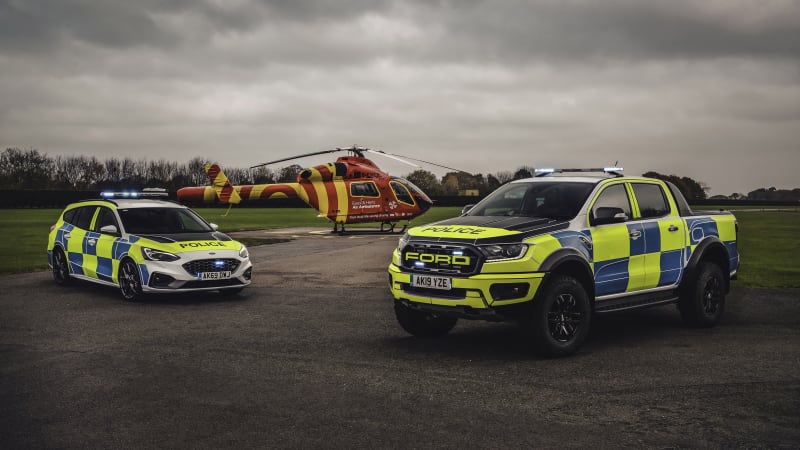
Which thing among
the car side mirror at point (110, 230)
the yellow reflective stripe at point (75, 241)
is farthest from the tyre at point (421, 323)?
the yellow reflective stripe at point (75, 241)

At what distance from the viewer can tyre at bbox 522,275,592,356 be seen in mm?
6859

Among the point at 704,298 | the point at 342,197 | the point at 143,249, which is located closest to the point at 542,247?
the point at 704,298

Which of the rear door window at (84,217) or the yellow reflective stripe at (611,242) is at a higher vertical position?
the rear door window at (84,217)

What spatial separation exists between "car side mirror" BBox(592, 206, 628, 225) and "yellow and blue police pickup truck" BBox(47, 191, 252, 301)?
5924mm

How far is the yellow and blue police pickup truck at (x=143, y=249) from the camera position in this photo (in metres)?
10.8

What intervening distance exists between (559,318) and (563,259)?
60 centimetres

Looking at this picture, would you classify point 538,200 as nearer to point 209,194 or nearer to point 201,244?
point 201,244

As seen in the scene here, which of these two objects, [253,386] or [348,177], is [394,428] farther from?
[348,177]

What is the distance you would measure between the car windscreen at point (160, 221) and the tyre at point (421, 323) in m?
5.44

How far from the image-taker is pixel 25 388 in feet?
19.4

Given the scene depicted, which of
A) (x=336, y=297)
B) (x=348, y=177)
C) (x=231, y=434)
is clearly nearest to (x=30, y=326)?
(x=336, y=297)

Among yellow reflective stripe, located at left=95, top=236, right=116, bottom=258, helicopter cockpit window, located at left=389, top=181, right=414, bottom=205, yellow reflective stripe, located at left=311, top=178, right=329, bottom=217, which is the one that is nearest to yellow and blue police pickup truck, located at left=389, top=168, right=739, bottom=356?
yellow reflective stripe, located at left=95, top=236, right=116, bottom=258

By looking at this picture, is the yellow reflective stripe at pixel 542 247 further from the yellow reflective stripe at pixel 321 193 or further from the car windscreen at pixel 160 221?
the yellow reflective stripe at pixel 321 193

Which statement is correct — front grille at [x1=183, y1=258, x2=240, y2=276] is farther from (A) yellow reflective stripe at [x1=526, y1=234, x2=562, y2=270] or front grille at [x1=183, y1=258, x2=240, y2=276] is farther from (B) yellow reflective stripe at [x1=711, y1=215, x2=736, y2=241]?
(B) yellow reflective stripe at [x1=711, y1=215, x2=736, y2=241]
